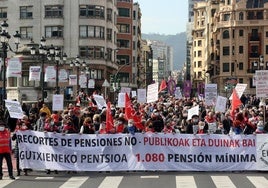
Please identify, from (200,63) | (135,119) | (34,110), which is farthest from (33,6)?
(200,63)

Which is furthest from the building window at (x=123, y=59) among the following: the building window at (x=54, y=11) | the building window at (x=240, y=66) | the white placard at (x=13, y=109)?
the white placard at (x=13, y=109)

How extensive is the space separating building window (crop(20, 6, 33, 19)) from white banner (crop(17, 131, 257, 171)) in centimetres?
6339

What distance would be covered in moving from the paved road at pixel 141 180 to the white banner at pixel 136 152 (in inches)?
12.0

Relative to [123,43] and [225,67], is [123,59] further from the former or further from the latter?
[225,67]

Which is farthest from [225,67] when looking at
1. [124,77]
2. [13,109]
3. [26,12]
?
[13,109]

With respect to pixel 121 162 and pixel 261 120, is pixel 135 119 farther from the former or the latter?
pixel 261 120

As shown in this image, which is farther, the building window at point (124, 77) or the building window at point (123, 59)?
the building window at point (123, 59)

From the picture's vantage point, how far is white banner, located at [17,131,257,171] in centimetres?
1781

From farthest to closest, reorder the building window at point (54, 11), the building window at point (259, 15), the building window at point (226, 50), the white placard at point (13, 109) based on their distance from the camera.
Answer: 1. the building window at point (226, 50)
2. the building window at point (259, 15)
3. the building window at point (54, 11)
4. the white placard at point (13, 109)

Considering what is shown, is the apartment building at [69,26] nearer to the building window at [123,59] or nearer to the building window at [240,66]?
the building window at [123,59]

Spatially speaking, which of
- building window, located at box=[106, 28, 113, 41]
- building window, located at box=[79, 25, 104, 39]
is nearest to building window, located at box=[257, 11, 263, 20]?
building window, located at box=[106, 28, 113, 41]

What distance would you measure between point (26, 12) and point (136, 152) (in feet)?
211

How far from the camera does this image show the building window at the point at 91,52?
78188mm

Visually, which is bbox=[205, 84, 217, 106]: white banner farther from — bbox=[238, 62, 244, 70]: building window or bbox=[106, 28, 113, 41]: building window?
bbox=[238, 62, 244, 70]: building window
